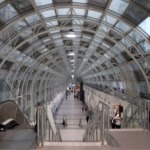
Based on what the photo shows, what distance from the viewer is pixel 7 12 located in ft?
63.4

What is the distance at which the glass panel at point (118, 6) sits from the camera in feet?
60.6

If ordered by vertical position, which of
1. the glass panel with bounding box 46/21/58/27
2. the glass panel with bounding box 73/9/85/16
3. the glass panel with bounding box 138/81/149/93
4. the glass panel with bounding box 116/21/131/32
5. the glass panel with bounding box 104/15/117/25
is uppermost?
the glass panel with bounding box 73/9/85/16

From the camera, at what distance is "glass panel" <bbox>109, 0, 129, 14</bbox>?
18.5m

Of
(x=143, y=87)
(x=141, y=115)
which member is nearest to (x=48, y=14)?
(x=141, y=115)

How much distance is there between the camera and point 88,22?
978 inches

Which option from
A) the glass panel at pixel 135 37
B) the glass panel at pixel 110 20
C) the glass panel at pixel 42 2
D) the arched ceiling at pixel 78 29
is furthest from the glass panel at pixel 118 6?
the glass panel at pixel 42 2

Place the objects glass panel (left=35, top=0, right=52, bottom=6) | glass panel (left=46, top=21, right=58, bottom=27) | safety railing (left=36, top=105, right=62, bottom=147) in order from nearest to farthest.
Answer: safety railing (left=36, top=105, right=62, bottom=147)
glass panel (left=35, top=0, right=52, bottom=6)
glass panel (left=46, top=21, right=58, bottom=27)

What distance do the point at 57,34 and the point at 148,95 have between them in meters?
10.6

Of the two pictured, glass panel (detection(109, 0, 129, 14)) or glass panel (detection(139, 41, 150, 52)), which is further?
glass panel (detection(139, 41, 150, 52))

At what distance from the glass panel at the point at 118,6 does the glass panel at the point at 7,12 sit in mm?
6392

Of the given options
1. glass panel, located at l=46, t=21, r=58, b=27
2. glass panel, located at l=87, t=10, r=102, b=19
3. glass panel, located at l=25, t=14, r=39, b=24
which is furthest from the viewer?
glass panel, located at l=46, t=21, r=58, b=27

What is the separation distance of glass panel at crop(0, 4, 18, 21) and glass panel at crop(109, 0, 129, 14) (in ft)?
21.0

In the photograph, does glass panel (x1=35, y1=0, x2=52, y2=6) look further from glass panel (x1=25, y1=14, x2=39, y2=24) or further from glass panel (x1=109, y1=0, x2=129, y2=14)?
glass panel (x1=109, y1=0, x2=129, y2=14)

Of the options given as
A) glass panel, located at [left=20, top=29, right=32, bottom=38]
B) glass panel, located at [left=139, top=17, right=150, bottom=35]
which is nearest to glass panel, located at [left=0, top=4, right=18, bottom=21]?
glass panel, located at [left=20, top=29, right=32, bottom=38]
